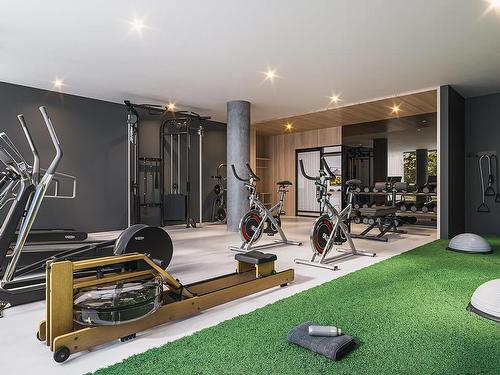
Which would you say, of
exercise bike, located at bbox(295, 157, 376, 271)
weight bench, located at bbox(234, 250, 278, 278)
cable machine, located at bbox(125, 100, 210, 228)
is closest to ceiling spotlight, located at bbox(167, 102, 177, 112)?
cable machine, located at bbox(125, 100, 210, 228)

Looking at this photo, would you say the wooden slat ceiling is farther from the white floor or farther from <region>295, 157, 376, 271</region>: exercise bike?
<region>295, 157, 376, 271</region>: exercise bike

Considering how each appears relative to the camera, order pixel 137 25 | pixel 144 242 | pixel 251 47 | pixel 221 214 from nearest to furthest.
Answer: pixel 144 242, pixel 137 25, pixel 251 47, pixel 221 214

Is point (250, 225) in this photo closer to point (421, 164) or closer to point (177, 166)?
point (177, 166)

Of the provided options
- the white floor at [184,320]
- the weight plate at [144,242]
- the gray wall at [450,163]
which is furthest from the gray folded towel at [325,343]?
the gray wall at [450,163]

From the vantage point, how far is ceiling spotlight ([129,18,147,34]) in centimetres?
371

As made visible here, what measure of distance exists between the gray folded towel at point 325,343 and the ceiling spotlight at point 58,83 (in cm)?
601

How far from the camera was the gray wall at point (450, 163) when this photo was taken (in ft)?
19.4

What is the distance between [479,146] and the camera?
668 centimetres

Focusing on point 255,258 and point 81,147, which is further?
point 81,147

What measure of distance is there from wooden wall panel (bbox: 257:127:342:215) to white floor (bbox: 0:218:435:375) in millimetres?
5256

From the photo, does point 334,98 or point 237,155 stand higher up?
point 334,98

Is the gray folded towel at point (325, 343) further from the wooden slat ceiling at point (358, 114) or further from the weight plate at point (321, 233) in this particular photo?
the wooden slat ceiling at point (358, 114)

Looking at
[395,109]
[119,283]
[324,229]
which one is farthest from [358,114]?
[119,283]

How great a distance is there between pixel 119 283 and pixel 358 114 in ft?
24.1
